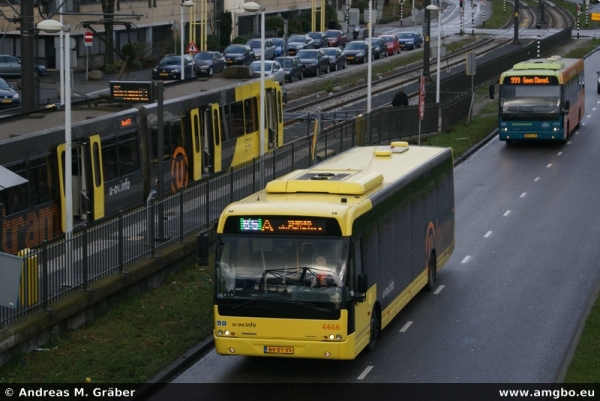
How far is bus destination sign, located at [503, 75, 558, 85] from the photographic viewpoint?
39.4 metres

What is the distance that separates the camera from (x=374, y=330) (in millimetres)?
16500

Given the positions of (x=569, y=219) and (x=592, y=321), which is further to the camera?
(x=569, y=219)

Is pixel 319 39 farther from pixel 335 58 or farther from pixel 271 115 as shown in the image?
pixel 271 115

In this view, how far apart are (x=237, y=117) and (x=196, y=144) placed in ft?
11.2

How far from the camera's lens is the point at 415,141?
4112cm

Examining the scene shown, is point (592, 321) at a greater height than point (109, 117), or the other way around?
point (109, 117)

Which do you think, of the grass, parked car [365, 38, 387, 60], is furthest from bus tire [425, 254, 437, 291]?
parked car [365, 38, 387, 60]

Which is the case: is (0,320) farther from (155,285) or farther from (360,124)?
(360,124)

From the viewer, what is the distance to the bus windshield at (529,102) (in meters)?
39.5

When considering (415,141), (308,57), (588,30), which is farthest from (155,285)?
(588,30)

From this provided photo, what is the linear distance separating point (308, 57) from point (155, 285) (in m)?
46.1

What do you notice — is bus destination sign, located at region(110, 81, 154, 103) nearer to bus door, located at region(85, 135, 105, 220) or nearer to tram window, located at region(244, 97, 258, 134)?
bus door, located at region(85, 135, 105, 220)

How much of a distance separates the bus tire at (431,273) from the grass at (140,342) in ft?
10.1

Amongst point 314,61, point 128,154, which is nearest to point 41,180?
point 128,154
